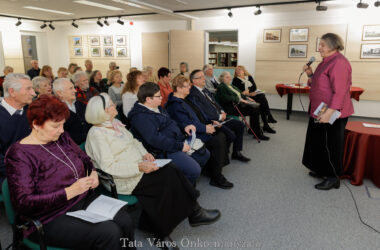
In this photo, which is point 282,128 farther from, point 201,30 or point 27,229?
point 27,229

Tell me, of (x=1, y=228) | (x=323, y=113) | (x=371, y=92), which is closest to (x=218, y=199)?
(x=323, y=113)

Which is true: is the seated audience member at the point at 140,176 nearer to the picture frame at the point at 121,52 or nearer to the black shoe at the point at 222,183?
the black shoe at the point at 222,183

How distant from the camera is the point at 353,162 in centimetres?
335

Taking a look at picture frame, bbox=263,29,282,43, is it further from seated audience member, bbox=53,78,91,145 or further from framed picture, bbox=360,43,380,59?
seated audience member, bbox=53,78,91,145

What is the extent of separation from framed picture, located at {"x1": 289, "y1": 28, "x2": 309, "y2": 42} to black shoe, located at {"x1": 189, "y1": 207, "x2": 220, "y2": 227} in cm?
635

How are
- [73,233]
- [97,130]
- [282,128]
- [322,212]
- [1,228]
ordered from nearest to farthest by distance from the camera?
[73,233], [97,130], [1,228], [322,212], [282,128]

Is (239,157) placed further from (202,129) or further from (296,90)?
(296,90)

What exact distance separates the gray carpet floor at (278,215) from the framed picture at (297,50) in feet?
14.6

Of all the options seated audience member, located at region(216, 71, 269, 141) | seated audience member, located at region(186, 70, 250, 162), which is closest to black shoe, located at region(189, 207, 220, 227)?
seated audience member, located at region(186, 70, 250, 162)

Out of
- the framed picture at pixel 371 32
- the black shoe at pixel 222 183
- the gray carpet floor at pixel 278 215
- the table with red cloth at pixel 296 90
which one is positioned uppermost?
the framed picture at pixel 371 32

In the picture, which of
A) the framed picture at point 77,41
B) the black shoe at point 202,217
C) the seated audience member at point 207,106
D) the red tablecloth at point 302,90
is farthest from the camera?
the framed picture at point 77,41

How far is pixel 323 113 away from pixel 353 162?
0.87m

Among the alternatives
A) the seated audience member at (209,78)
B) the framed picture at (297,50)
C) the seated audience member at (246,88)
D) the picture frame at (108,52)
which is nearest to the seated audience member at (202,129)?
the seated audience member at (209,78)

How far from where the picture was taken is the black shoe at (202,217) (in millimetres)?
2416
